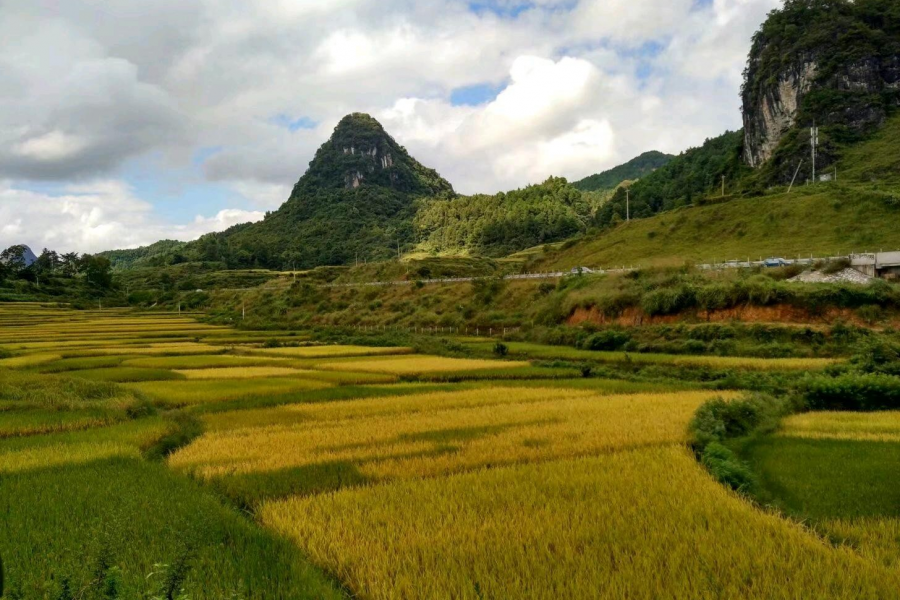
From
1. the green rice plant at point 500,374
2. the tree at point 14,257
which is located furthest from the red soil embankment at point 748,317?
the tree at point 14,257

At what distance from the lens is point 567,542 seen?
5.32 metres

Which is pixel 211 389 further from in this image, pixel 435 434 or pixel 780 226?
pixel 780 226

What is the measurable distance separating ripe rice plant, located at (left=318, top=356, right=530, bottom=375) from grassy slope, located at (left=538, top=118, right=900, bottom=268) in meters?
27.9

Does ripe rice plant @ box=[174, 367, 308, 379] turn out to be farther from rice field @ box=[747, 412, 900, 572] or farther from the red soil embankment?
the red soil embankment

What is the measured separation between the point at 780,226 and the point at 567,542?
51.8 meters

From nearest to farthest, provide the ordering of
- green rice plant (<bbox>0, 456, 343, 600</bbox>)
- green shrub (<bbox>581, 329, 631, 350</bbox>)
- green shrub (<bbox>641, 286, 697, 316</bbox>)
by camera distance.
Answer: green rice plant (<bbox>0, 456, 343, 600</bbox>) → green shrub (<bbox>581, 329, 631, 350</bbox>) → green shrub (<bbox>641, 286, 697, 316</bbox>)

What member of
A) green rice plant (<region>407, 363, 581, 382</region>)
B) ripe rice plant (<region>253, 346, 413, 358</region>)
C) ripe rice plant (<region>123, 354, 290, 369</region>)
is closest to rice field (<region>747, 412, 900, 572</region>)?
green rice plant (<region>407, 363, 581, 382</region>)

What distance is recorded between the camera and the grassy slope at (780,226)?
4294cm

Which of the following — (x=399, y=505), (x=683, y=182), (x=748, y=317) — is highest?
(x=683, y=182)

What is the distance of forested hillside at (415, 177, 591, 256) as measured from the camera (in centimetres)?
10962

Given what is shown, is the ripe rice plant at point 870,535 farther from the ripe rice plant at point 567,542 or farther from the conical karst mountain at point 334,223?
the conical karst mountain at point 334,223

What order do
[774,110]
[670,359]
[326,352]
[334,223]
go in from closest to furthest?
[670,359], [326,352], [774,110], [334,223]

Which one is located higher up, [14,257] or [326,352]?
[14,257]

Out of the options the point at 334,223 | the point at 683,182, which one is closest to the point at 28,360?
the point at 683,182
